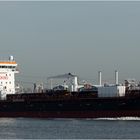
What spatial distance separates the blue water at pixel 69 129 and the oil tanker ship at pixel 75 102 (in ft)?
5.63

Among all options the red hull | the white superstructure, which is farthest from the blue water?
the white superstructure

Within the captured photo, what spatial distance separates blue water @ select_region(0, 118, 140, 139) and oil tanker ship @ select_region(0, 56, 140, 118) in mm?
1715

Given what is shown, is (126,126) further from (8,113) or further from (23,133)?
(8,113)

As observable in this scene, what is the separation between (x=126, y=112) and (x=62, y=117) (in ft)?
20.6

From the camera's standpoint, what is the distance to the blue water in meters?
46.3

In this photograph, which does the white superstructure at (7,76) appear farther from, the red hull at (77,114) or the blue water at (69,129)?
the blue water at (69,129)

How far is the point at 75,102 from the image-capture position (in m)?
63.2

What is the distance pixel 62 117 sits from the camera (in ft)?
209

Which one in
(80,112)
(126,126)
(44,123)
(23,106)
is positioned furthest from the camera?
(23,106)

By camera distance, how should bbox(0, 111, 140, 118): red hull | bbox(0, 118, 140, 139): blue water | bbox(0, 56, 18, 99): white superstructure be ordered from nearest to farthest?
bbox(0, 118, 140, 139): blue water < bbox(0, 111, 140, 118): red hull < bbox(0, 56, 18, 99): white superstructure

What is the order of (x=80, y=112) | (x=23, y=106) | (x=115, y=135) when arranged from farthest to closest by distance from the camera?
(x=23, y=106) → (x=80, y=112) → (x=115, y=135)

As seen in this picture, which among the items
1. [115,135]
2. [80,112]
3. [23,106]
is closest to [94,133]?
[115,135]

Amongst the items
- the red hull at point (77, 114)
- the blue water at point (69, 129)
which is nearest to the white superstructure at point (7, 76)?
the red hull at point (77, 114)

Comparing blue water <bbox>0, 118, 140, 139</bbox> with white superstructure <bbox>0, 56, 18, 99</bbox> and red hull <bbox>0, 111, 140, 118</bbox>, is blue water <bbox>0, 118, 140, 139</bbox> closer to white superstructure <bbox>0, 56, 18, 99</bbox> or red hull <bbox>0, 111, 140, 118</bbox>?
red hull <bbox>0, 111, 140, 118</bbox>
